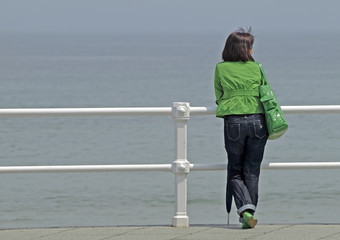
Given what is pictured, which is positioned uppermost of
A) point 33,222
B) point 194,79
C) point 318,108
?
point 194,79

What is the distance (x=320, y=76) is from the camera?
64.1 metres

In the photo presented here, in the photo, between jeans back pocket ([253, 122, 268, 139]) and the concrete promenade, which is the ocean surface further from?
jeans back pocket ([253, 122, 268, 139])

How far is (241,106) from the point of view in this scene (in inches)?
308

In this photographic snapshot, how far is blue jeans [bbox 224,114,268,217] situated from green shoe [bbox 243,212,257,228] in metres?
0.06

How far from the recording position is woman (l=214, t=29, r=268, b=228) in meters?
7.84

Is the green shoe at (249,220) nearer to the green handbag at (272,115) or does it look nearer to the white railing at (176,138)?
the white railing at (176,138)

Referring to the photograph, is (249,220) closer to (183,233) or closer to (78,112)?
(183,233)

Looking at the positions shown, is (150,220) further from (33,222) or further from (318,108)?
(318,108)

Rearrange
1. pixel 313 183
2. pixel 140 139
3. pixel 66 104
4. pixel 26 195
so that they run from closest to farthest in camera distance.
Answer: pixel 26 195 → pixel 313 183 → pixel 140 139 → pixel 66 104

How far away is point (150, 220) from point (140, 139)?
12.6 m

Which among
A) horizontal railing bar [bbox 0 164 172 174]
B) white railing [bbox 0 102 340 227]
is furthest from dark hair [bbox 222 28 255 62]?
horizontal railing bar [bbox 0 164 172 174]

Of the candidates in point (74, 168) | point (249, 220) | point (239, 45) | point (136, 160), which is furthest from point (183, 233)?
point (136, 160)

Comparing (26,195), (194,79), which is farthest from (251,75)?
(194,79)

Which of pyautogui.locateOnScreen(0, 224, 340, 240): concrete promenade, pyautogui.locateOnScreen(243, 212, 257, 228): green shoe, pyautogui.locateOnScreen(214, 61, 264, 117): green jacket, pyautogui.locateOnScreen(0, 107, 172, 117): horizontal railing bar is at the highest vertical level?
pyautogui.locateOnScreen(214, 61, 264, 117): green jacket
